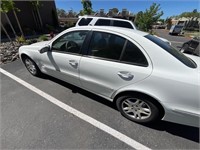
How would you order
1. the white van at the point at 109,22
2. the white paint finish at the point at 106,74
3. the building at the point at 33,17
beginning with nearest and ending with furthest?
1. the white paint finish at the point at 106,74
2. the white van at the point at 109,22
3. the building at the point at 33,17

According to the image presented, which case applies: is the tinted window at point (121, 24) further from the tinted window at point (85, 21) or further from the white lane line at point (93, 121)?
the white lane line at point (93, 121)

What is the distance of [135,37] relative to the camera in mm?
2135

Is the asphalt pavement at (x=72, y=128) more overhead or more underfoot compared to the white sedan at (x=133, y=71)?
more underfoot

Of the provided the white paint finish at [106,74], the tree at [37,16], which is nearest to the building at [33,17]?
the tree at [37,16]

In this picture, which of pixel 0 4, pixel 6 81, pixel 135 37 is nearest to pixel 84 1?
pixel 0 4

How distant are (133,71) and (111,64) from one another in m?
0.39

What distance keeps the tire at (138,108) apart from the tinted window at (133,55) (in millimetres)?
548

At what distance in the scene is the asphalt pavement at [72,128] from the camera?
2.16 meters

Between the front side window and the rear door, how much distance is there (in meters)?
0.28

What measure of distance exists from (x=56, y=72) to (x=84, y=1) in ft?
73.7

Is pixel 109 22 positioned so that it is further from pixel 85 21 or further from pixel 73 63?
pixel 73 63

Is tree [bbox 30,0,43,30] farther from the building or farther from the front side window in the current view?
the front side window

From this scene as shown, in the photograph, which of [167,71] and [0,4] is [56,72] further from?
[0,4]

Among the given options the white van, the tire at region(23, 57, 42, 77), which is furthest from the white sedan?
the white van
